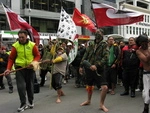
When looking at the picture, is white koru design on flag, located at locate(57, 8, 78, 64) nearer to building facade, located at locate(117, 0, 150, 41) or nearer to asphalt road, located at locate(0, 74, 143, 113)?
asphalt road, located at locate(0, 74, 143, 113)

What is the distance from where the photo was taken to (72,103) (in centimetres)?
750

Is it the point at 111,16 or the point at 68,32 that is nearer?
the point at 68,32

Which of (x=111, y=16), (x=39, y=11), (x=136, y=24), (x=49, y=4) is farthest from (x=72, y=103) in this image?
(x=136, y=24)

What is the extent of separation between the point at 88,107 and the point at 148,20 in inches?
2459

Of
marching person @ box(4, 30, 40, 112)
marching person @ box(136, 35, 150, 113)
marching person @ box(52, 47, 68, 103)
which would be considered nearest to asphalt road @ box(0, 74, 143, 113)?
marching person @ box(52, 47, 68, 103)

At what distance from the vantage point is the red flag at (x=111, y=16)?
36.1ft

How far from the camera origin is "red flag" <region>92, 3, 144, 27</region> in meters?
11.0

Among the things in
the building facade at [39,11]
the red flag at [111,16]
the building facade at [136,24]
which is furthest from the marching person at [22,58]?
the building facade at [136,24]

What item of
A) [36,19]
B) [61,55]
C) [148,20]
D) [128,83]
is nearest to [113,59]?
[128,83]

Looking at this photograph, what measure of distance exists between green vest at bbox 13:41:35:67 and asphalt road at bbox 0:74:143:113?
1133mm

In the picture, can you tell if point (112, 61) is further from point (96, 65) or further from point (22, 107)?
point (22, 107)

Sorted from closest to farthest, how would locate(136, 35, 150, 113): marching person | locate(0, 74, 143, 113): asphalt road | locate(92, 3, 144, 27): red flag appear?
locate(136, 35, 150, 113): marching person < locate(0, 74, 143, 113): asphalt road < locate(92, 3, 144, 27): red flag

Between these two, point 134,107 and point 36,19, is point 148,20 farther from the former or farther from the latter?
point 134,107

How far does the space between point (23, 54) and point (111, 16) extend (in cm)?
537
